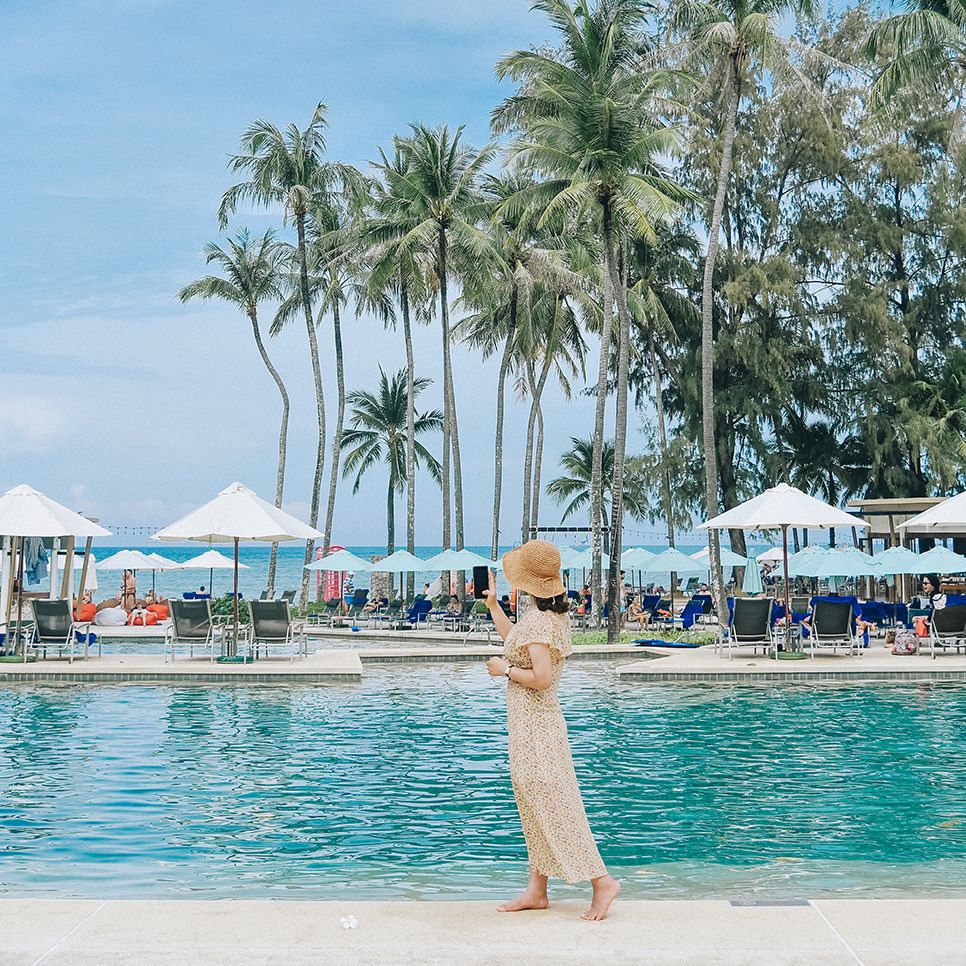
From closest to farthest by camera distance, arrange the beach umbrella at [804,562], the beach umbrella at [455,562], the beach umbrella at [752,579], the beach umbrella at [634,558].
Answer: the beach umbrella at [804,562]
the beach umbrella at [752,579]
the beach umbrella at [455,562]
the beach umbrella at [634,558]

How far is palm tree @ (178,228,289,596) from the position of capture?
39.7m

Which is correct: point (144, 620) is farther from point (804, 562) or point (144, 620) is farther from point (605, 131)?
point (605, 131)

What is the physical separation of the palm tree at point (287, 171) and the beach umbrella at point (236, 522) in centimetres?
1939

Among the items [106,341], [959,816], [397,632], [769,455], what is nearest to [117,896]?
[959,816]

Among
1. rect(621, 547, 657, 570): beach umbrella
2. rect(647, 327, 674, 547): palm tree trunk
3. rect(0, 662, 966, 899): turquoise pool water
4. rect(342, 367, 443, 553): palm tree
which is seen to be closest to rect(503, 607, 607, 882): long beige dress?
rect(0, 662, 966, 899): turquoise pool water

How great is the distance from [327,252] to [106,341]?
12.8 metres

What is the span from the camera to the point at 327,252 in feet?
121

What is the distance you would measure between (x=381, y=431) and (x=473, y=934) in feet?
155

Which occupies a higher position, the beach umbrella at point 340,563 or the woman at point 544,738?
the beach umbrella at point 340,563

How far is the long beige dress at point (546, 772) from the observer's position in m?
Result: 4.52

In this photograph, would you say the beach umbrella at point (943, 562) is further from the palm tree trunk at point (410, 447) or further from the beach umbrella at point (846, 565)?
the palm tree trunk at point (410, 447)

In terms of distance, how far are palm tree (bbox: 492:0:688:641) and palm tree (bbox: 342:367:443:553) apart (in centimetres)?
2579

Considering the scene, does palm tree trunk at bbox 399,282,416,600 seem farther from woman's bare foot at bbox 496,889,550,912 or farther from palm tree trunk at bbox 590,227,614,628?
woman's bare foot at bbox 496,889,550,912

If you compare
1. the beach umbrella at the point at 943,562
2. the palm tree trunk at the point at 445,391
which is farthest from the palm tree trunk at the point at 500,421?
the beach umbrella at the point at 943,562
